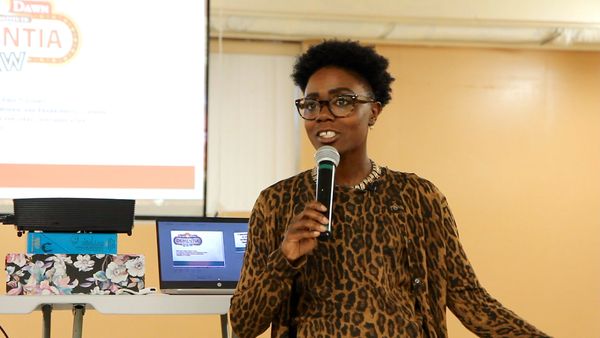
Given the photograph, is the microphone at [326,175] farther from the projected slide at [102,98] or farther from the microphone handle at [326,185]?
the projected slide at [102,98]

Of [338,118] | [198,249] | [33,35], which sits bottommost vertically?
[198,249]

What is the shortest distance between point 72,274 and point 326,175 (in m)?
1.35

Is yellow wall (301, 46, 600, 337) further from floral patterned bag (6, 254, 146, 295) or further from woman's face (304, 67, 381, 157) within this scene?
woman's face (304, 67, 381, 157)

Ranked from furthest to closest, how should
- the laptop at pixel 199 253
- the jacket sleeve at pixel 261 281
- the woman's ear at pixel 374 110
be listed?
the laptop at pixel 199 253 < the woman's ear at pixel 374 110 < the jacket sleeve at pixel 261 281

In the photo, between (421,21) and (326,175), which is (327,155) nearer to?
(326,175)

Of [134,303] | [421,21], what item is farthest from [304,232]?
[421,21]

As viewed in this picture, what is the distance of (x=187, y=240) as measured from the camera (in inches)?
114

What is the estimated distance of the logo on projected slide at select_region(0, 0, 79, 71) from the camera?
3.78 m

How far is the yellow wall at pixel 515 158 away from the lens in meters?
5.66

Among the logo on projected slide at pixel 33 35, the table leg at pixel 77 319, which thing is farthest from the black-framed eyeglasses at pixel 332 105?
the logo on projected slide at pixel 33 35

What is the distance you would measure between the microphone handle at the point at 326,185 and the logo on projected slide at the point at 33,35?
8.30 ft

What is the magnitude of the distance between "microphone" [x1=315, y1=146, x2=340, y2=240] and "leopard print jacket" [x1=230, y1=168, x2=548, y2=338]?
10 centimetres

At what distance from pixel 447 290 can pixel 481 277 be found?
394 centimetres

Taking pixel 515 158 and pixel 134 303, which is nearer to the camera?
pixel 134 303
